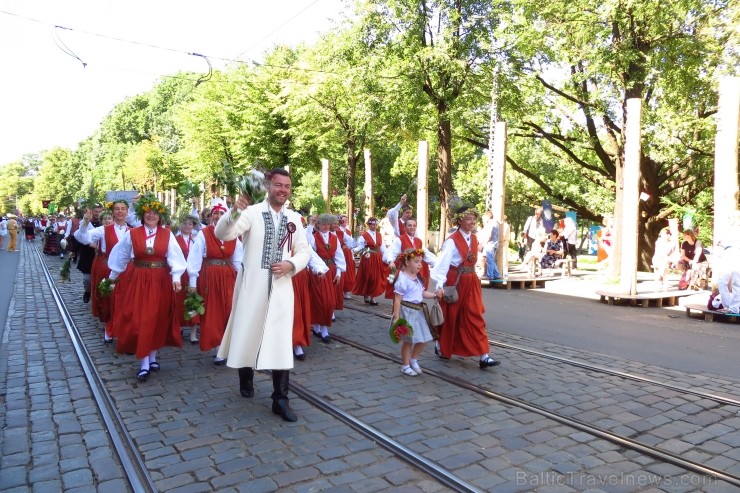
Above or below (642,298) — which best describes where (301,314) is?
above

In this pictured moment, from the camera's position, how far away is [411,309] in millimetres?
7020

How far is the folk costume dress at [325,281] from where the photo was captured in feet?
28.9

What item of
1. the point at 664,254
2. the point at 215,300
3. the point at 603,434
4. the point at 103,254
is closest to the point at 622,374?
the point at 603,434

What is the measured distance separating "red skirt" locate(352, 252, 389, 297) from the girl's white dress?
18.3 ft

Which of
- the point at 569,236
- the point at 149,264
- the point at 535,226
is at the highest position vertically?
the point at 535,226

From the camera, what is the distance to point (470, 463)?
437 centimetres

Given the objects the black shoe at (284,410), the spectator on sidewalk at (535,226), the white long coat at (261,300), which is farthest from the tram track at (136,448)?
the spectator on sidewalk at (535,226)

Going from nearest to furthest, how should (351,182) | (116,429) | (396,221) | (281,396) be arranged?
(116,429) → (281,396) → (396,221) → (351,182)

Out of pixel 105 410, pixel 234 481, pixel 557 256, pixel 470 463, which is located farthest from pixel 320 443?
pixel 557 256

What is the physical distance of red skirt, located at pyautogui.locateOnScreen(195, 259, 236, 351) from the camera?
7332 millimetres

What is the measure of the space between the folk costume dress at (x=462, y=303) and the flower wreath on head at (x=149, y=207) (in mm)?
3372

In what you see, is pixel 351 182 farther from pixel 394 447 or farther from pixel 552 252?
pixel 394 447

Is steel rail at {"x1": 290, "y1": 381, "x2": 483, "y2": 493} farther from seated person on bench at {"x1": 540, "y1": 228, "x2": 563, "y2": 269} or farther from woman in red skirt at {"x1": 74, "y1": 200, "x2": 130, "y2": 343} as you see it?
seated person on bench at {"x1": 540, "y1": 228, "x2": 563, "y2": 269}

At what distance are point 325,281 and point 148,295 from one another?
301 centimetres
